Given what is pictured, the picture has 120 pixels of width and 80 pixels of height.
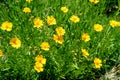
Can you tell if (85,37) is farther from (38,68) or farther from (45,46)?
(38,68)

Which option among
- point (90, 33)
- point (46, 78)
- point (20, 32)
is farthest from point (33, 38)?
point (90, 33)

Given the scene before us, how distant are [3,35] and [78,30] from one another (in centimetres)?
76

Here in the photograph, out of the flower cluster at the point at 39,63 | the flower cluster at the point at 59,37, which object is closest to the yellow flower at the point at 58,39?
the flower cluster at the point at 59,37

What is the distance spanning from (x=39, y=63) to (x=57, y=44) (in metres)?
0.39

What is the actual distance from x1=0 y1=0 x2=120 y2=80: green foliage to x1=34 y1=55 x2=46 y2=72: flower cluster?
95mm

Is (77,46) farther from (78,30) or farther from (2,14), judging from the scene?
(2,14)

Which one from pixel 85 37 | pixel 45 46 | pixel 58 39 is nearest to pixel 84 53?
pixel 85 37

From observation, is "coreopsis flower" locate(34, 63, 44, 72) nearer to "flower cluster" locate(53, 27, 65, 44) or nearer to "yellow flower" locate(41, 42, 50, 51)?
"yellow flower" locate(41, 42, 50, 51)

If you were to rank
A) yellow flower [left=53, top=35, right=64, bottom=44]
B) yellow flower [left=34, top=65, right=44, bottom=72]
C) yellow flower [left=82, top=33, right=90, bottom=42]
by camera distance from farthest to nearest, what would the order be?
yellow flower [left=82, top=33, right=90, bottom=42] < yellow flower [left=53, top=35, right=64, bottom=44] < yellow flower [left=34, top=65, right=44, bottom=72]

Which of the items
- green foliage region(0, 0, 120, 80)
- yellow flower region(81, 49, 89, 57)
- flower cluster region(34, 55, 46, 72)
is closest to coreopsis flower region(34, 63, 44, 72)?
flower cluster region(34, 55, 46, 72)

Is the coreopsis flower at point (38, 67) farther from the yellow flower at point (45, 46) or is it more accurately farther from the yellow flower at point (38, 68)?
the yellow flower at point (45, 46)

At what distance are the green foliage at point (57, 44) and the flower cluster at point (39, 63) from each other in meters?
0.10

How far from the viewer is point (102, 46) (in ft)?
10.4

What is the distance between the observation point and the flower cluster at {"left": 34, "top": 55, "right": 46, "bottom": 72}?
2705mm
